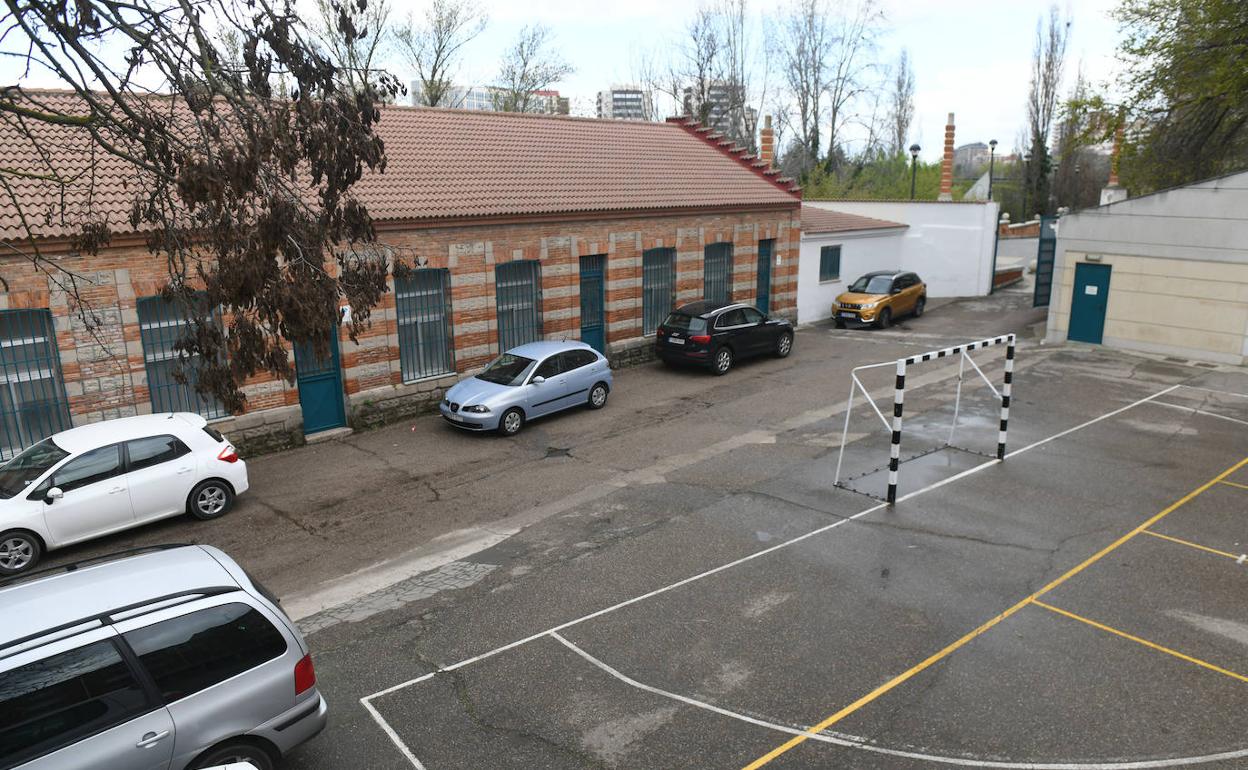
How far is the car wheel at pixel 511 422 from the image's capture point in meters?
16.2

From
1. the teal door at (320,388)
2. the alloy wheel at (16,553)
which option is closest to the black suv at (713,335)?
the teal door at (320,388)

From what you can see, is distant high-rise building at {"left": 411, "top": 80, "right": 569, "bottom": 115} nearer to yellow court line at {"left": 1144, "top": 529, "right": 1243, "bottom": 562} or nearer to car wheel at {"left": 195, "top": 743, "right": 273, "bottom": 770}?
yellow court line at {"left": 1144, "top": 529, "right": 1243, "bottom": 562}

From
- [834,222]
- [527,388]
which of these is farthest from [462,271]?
[834,222]

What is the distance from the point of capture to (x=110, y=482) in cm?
1138

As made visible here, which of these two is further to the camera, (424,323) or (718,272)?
(718,272)

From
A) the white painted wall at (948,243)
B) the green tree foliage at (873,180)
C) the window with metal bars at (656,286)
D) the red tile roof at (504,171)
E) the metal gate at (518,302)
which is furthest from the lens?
the green tree foliage at (873,180)

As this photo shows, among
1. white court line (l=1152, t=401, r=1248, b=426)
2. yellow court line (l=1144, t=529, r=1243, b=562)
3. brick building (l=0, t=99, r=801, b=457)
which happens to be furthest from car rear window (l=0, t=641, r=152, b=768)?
white court line (l=1152, t=401, r=1248, b=426)

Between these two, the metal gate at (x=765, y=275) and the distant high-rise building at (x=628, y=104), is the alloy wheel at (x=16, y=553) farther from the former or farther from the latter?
the distant high-rise building at (x=628, y=104)

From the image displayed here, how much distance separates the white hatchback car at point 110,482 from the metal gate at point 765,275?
691 inches

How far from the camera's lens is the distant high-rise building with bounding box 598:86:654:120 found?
54.8m

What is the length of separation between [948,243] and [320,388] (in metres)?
25.8

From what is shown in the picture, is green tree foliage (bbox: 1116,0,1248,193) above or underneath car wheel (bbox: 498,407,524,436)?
above

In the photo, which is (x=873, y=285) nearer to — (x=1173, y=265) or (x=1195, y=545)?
(x=1173, y=265)

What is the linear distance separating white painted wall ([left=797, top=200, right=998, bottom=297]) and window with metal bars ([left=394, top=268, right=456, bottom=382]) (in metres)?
21.3
